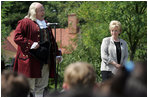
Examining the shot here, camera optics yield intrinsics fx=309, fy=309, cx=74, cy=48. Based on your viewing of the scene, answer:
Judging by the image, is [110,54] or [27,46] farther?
[110,54]

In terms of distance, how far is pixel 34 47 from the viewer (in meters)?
4.54

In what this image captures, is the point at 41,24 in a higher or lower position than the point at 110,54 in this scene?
higher

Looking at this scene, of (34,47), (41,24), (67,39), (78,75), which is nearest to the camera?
(78,75)

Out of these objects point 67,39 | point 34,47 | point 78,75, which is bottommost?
point 78,75

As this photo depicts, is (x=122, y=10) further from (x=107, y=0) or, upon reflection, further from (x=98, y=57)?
(x=98, y=57)

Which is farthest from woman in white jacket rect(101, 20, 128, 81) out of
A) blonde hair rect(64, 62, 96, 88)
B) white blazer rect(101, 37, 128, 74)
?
blonde hair rect(64, 62, 96, 88)

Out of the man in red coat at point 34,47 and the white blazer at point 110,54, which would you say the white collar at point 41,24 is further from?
the white blazer at point 110,54

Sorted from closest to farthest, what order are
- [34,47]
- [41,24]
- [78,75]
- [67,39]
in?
[78,75] < [34,47] < [41,24] < [67,39]

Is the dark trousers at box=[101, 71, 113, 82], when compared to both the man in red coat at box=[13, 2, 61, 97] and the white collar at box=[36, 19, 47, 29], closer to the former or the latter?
the man in red coat at box=[13, 2, 61, 97]

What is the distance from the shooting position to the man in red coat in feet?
15.0

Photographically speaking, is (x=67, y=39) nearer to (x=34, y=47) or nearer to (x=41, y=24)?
(x=41, y=24)

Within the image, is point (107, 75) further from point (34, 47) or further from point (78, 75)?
point (78, 75)

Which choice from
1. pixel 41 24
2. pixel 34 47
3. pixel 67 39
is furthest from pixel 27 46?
pixel 67 39

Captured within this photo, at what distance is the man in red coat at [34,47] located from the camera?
15.0 feet
